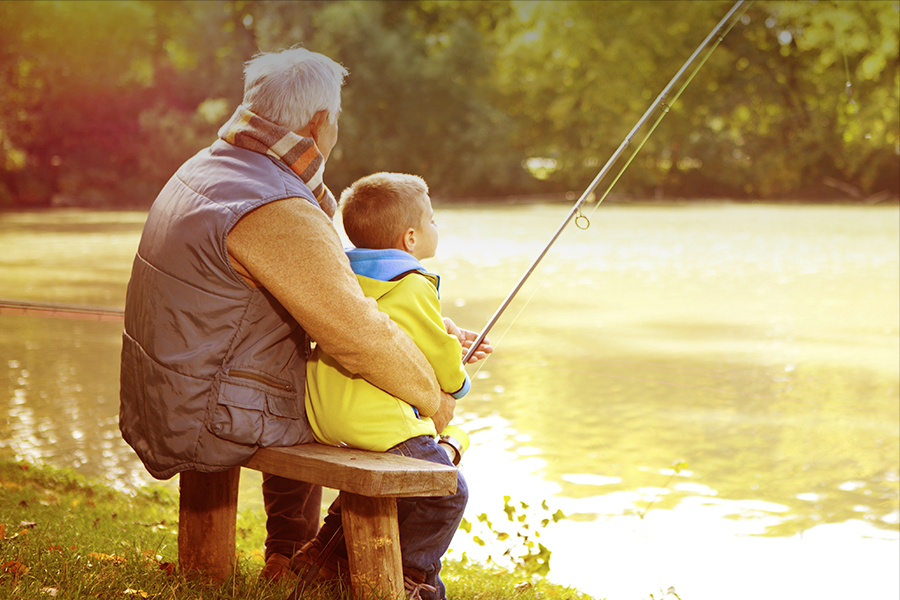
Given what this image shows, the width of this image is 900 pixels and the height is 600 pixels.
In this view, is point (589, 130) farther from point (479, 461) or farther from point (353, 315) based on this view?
point (353, 315)

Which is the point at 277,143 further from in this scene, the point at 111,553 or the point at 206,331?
the point at 111,553

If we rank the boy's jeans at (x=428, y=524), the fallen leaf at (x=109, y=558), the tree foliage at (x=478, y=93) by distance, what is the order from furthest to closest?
the tree foliage at (x=478, y=93)
the fallen leaf at (x=109, y=558)
the boy's jeans at (x=428, y=524)

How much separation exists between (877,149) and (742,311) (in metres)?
28.8

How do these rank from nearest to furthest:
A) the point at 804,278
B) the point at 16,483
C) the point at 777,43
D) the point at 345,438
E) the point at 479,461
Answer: the point at 345,438, the point at 16,483, the point at 479,461, the point at 804,278, the point at 777,43

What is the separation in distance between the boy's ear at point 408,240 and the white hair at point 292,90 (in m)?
0.33

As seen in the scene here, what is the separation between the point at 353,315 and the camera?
6.21ft

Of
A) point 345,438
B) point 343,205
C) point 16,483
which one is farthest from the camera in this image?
point 16,483

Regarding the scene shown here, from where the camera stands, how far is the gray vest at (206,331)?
1.93m

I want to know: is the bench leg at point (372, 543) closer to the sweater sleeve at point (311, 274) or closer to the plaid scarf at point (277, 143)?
the sweater sleeve at point (311, 274)

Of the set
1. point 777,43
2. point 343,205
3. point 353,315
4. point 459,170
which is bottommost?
point 459,170

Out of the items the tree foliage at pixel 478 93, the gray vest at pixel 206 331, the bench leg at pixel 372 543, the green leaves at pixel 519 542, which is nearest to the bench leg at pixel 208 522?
the gray vest at pixel 206 331

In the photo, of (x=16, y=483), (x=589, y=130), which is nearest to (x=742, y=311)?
(x=16, y=483)

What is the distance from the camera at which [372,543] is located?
6.75 feet

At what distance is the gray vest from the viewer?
1928mm
